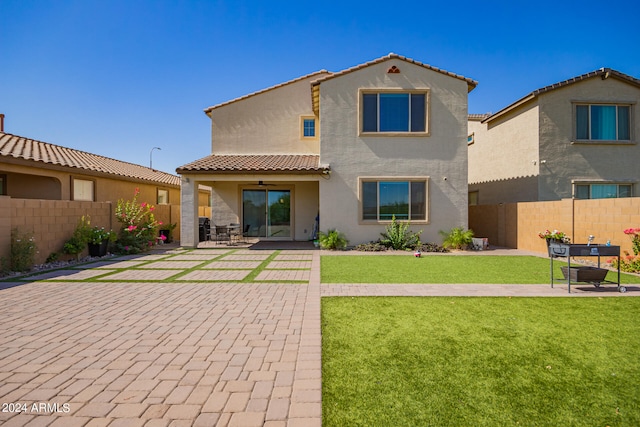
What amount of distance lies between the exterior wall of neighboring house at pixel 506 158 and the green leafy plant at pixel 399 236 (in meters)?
6.17

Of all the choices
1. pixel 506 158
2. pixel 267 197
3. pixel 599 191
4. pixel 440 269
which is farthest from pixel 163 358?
pixel 599 191

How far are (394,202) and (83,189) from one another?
14.7 m

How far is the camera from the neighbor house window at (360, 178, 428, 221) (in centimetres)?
1405

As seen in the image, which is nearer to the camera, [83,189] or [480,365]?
[480,365]

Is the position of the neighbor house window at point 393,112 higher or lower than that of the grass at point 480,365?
higher

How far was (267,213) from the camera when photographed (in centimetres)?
1738

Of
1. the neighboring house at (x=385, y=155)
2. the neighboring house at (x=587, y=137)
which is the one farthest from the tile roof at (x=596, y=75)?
the neighboring house at (x=385, y=155)

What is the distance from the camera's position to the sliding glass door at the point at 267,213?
17359 millimetres

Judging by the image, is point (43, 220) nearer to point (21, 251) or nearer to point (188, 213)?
point (21, 251)

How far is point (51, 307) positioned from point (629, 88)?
22012 mm

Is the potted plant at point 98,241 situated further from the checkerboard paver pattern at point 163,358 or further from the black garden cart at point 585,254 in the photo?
the black garden cart at point 585,254

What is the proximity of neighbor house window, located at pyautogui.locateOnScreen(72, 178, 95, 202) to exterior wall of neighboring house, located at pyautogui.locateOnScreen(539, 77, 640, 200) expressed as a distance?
2121cm

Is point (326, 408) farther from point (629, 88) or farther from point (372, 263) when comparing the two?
point (629, 88)

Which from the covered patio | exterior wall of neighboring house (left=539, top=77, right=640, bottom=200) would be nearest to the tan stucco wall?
the covered patio
